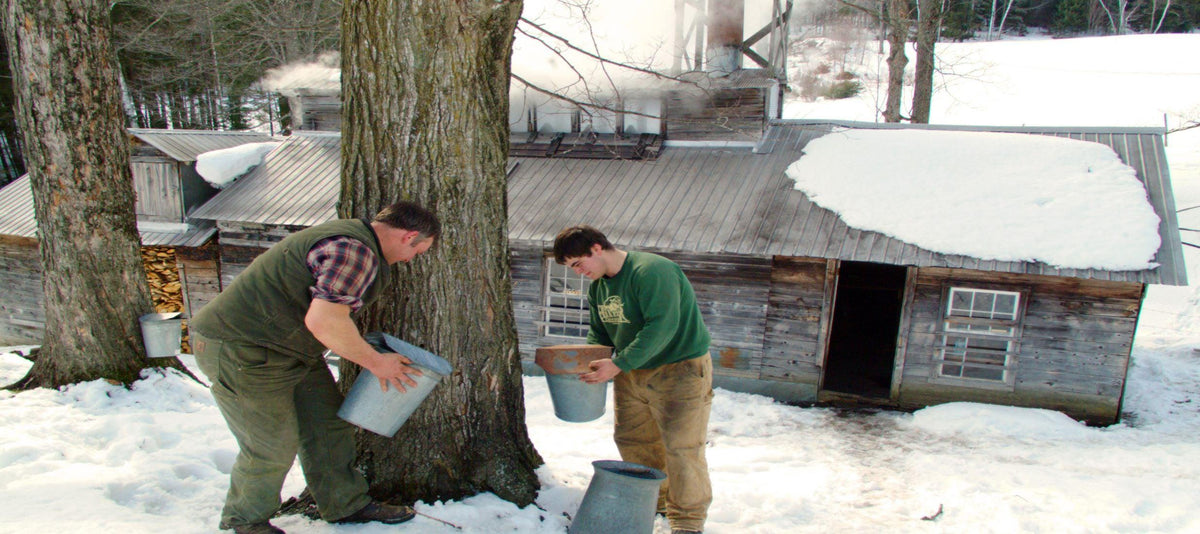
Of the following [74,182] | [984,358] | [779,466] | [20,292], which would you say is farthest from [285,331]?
[20,292]

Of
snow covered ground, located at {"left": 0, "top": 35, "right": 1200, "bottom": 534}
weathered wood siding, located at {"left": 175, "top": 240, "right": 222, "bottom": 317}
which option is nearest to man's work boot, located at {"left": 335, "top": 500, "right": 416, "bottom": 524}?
snow covered ground, located at {"left": 0, "top": 35, "right": 1200, "bottom": 534}

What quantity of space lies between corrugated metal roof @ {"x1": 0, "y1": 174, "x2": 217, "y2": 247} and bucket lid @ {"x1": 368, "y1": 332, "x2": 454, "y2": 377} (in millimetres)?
8455

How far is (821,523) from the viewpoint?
13.8ft

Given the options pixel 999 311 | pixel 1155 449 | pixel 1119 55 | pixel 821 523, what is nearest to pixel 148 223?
pixel 821 523

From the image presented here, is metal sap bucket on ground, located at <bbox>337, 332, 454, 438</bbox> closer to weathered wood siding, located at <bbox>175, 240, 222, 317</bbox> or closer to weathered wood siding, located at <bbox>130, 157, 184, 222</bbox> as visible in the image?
weathered wood siding, located at <bbox>175, 240, 222, 317</bbox>

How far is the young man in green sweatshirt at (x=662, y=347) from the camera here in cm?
340

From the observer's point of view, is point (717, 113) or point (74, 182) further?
point (717, 113)

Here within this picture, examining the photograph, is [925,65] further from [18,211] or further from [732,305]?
[18,211]

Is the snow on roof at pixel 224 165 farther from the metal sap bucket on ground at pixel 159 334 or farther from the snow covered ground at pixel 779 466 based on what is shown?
the metal sap bucket on ground at pixel 159 334

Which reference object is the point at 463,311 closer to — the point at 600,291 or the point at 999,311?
the point at 600,291

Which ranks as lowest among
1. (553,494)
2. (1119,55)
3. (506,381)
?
(553,494)

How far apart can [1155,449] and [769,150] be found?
5455mm

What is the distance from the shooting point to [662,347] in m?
3.40

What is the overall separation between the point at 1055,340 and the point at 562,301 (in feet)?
18.7
